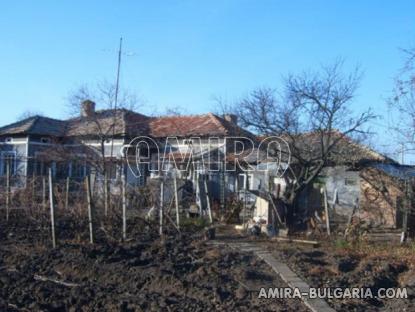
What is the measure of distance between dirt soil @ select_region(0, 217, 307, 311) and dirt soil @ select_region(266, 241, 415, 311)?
71 cm

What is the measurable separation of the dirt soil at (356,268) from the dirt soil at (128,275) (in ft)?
2.32

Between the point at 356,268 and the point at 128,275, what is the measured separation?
4.10 meters

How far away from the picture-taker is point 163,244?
10.6 meters

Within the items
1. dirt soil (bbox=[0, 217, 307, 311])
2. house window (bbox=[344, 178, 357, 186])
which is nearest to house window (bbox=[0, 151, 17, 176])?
dirt soil (bbox=[0, 217, 307, 311])

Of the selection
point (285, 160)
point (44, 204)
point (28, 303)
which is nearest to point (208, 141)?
point (285, 160)

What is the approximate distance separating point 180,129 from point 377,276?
20.7 m

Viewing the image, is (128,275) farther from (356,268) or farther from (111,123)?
(111,123)

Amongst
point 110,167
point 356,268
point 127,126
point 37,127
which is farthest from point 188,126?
point 356,268

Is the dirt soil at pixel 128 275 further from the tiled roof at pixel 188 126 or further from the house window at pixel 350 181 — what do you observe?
the tiled roof at pixel 188 126

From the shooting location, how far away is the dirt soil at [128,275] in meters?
7.32

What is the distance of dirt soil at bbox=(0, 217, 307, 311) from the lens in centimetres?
732

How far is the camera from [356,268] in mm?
9773

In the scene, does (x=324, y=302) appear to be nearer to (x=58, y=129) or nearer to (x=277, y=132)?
(x=277, y=132)

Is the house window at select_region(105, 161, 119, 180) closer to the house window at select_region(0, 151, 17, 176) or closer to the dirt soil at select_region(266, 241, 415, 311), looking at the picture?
the house window at select_region(0, 151, 17, 176)
